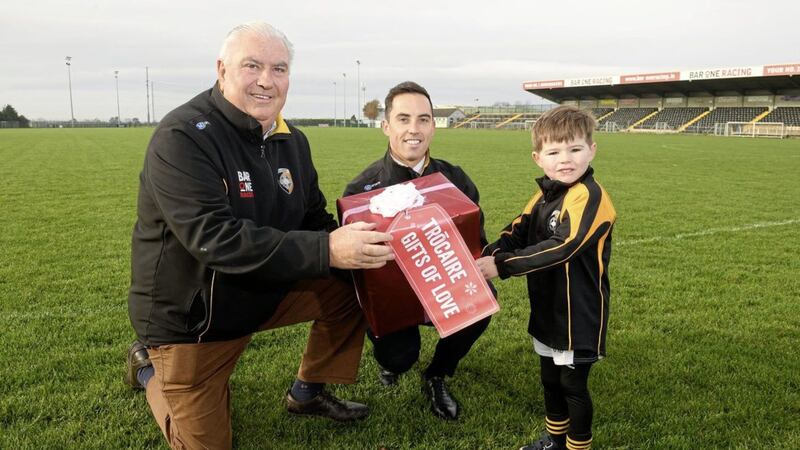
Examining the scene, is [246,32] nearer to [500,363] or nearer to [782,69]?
[500,363]

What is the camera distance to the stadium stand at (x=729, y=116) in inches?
1970

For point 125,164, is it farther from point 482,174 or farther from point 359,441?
point 359,441

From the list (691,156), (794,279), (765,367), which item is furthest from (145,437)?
(691,156)

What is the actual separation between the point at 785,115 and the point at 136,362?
5665 centimetres

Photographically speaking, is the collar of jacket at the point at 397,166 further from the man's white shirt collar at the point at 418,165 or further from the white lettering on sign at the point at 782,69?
the white lettering on sign at the point at 782,69

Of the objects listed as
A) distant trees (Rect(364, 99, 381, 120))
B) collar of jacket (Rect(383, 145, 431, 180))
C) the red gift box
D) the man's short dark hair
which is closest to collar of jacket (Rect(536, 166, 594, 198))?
the red gift box

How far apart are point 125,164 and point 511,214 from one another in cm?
1227

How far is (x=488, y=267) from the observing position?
2.57 metres

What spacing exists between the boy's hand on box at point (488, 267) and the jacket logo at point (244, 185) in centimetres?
107

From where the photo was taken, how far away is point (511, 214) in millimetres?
8820

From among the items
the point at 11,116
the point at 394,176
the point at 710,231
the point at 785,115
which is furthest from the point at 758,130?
the point at 11,116

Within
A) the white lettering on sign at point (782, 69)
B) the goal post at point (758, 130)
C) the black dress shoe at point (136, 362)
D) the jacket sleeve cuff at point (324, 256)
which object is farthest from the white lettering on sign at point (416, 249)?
the white lettering on sign at point (782, 69)

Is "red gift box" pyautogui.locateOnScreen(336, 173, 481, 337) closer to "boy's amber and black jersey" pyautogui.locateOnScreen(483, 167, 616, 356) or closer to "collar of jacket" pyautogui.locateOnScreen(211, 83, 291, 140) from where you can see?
"boy's amber and black jersey" pyautogui.locateOnScreen(483, 167, 616, 356)

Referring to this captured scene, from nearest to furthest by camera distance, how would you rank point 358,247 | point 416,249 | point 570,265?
point 358,247 < point 416,249 < point 570,265
